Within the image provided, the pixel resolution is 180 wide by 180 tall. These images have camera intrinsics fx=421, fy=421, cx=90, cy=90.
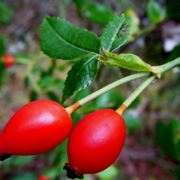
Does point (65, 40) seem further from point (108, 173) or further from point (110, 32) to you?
point (108, 173)

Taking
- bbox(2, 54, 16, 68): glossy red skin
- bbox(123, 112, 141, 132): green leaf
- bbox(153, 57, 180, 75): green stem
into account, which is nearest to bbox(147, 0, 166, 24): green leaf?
bbox(123, 112, 141, 132): green leaf

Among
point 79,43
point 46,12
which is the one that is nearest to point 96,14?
point 79,43

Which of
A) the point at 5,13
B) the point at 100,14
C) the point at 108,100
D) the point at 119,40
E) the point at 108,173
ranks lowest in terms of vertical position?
the point at 108,173

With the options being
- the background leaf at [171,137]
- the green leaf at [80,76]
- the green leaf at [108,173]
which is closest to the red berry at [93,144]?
the green leaf at [80,76]

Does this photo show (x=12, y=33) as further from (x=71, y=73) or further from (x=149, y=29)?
(x=71, y=73)

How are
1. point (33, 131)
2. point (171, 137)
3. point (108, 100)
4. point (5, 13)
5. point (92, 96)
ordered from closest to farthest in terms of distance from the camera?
1. point (33, 131)
2. point (92, 96)
3. point (108, 100)
4. point (171, 137)
5. point (5, 13)

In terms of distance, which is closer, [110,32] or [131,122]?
[110,32]

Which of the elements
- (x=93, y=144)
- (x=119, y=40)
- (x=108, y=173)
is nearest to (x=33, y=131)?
(x=93, y=144)

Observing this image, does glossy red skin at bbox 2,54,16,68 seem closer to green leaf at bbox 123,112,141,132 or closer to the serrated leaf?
green leaf at bbox 123,112,141,132
